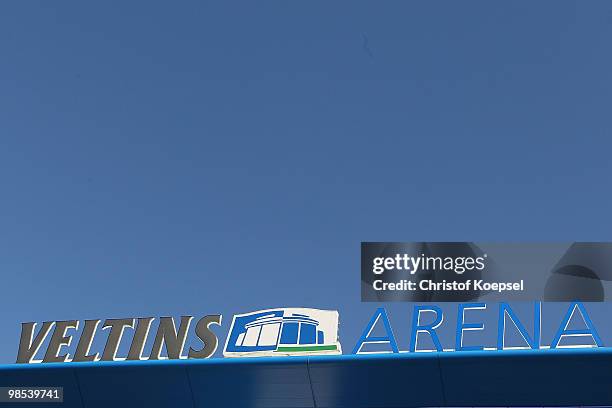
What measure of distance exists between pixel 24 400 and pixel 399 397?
12.9m

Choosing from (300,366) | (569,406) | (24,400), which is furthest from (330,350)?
(24,400)

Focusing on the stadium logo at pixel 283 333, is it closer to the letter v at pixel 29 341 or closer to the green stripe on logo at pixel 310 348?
the green stripe on logo at pixel 310 348

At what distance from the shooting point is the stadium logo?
124 ft

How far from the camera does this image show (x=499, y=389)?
119 feet

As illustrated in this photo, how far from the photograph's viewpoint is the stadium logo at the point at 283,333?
37.8 metres

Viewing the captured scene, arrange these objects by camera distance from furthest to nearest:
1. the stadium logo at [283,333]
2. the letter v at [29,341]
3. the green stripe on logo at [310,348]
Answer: the letter v at [29,341]
the stadium logo at [283,333]
the green stripe on logo at [310,348]

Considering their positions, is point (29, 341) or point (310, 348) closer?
point (310, 348)

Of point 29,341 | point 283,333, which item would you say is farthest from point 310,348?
point 29,341

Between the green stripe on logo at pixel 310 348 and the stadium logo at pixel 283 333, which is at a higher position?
the stadium logo at pixel 283 333

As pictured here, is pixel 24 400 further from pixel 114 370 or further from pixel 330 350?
pixel 330 350

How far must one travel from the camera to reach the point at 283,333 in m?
39.5

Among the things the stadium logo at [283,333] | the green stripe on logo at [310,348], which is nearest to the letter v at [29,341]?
the stadium logo at [283,333]

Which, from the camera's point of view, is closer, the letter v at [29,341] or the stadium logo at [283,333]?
the stadium logo at [283,333]

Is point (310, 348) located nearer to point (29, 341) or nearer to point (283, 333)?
point (283, 333)
